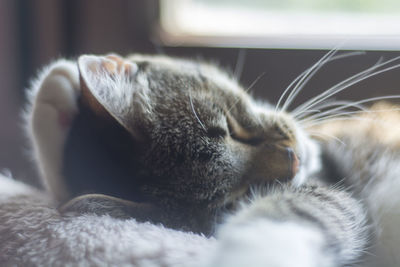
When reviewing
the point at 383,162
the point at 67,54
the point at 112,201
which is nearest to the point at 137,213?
the point at 112,201

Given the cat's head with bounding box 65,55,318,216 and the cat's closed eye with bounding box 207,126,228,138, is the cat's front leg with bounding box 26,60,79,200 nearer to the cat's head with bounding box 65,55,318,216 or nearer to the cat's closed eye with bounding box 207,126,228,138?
the cat's head with bounding box 65,55,318,216

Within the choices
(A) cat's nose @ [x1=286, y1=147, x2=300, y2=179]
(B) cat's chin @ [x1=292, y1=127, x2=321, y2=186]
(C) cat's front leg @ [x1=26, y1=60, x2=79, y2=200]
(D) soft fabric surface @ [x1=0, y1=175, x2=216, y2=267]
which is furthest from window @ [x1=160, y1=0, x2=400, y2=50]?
(D) soft fabric surface @ [x1=0, y1=175, x2=216, y2=267]

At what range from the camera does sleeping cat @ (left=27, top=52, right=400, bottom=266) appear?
26.5 inches

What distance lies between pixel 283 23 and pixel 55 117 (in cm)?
85

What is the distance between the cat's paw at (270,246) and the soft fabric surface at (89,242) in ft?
0.15

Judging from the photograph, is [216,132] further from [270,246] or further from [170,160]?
[270,246]

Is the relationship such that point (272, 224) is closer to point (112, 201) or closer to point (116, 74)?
point (112, 201)

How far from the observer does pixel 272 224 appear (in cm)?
57

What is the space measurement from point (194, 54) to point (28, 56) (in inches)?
26.1

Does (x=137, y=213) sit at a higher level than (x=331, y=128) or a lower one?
lower

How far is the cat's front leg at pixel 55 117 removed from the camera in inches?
30.1

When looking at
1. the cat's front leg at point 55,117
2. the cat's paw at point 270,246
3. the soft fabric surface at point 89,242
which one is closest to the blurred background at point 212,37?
the cat's front leg at point 55,117

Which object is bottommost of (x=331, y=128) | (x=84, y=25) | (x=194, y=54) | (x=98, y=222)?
(x=98, y=222)

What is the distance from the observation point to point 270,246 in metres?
0.52
